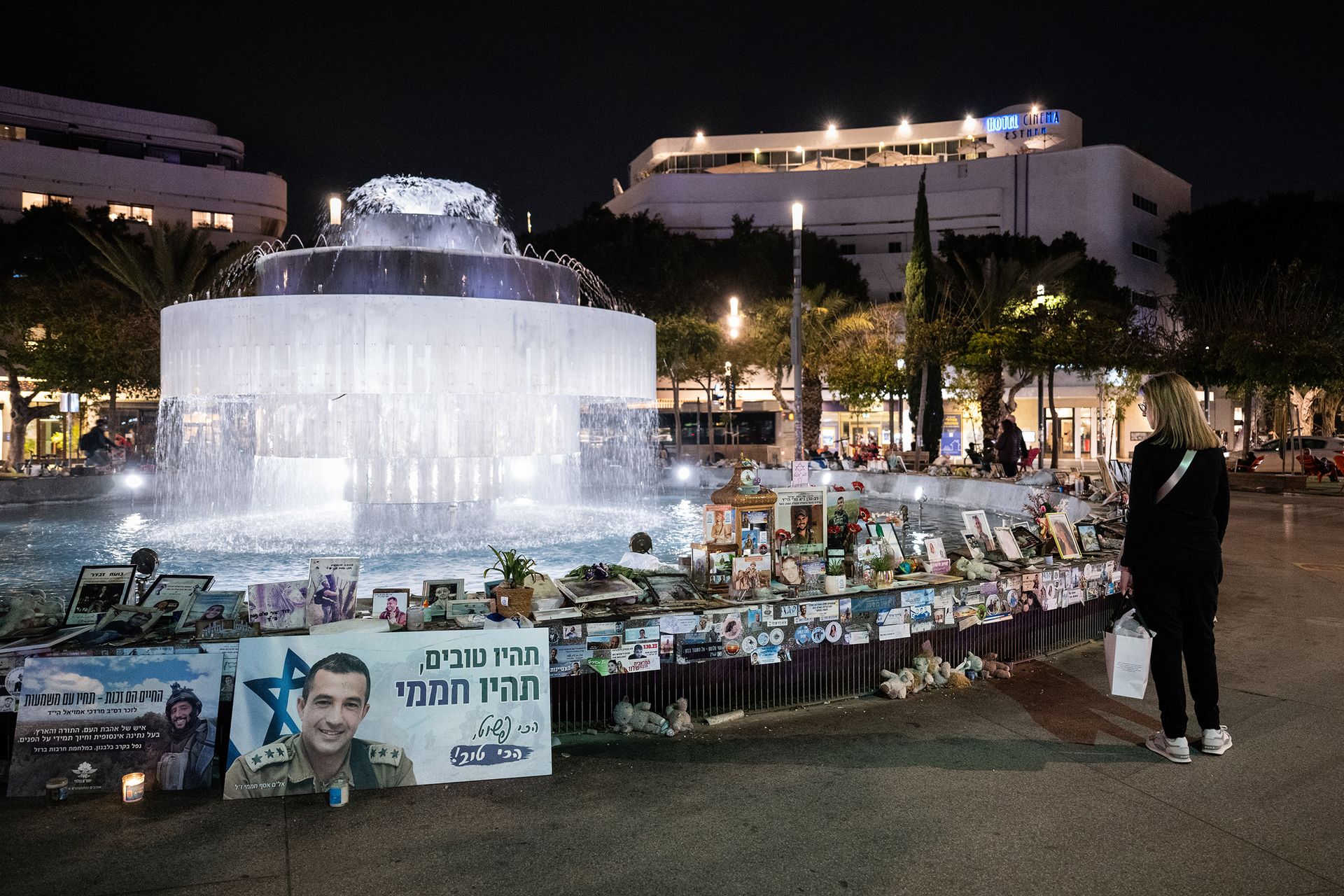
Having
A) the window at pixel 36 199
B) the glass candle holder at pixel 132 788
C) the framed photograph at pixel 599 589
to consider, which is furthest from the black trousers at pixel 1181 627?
the window at pixel 36 199

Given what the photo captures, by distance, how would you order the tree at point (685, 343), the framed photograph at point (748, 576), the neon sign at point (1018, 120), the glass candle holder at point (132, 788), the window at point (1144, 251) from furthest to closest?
1. the neon sign at point (1018, 120)
2. the window at point (1144, 251)
3. the tree at point (685, 343)
4. the framed photograph at point (748, 576)
5. the glass candle holder at point (132, 788)

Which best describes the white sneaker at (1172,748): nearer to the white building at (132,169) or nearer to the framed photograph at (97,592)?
the framed photograph at (97,592)

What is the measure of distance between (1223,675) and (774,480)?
54.3ft

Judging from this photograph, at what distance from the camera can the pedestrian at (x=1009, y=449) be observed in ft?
65.1

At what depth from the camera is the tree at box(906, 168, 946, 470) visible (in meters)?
32.0

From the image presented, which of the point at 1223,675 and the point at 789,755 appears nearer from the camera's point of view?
the point at 789,755

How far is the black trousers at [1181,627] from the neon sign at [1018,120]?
7378cm

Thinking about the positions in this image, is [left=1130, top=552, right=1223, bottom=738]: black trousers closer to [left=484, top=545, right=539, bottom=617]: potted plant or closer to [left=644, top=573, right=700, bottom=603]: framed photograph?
[left=644, top=573, right=700, bottom=603]: framed photograph

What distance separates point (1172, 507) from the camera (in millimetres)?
4938

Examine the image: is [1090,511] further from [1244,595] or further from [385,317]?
[385,317]

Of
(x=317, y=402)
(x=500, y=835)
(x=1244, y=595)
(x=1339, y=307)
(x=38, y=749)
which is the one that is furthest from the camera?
(x=1339, y=307)

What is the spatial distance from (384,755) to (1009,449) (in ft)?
57.6

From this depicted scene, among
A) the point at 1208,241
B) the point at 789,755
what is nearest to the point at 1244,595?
the point at 789,755

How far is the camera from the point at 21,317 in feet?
103
